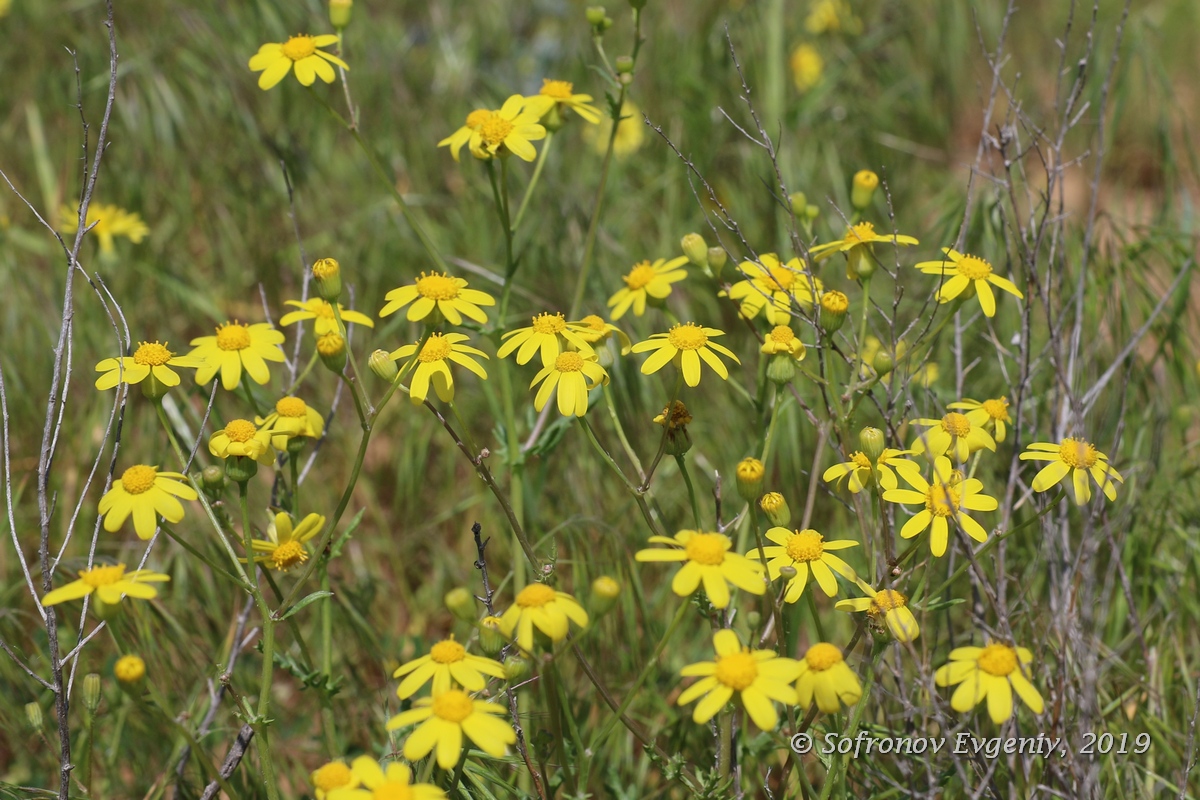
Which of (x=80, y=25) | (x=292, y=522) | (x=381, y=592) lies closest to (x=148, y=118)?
(x=80, y=25)

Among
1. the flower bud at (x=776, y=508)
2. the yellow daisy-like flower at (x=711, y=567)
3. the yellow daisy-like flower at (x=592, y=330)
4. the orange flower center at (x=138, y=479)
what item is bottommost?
the flower bud at (x=776, y=508)

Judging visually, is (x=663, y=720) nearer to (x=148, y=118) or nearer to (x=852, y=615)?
(x=852, y=615)

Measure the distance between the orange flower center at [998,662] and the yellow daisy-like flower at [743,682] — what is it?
0.94ft

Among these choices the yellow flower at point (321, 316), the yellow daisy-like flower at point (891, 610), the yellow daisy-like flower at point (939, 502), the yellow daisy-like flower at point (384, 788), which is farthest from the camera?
the yellow flower at point (321, 316)

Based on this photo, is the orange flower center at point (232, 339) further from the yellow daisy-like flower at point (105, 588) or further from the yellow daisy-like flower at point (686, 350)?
the yellow daisy-like flower at point (686, 350)

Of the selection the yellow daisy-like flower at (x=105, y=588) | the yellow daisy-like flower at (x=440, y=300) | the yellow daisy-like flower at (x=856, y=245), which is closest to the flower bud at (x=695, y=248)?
the yellow daisy-like flower at (x=856, y=245)

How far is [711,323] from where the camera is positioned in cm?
330

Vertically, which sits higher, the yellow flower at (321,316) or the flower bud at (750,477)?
the yellow flower at (321,316)

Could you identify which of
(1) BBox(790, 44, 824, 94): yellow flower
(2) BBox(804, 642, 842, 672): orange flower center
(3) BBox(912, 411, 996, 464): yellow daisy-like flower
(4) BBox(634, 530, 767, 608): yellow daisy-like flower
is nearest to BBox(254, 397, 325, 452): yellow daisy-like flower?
(4) BBox(634, 530, 767, 608): yellow daisy-like flower

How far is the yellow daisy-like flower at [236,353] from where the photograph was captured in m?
1.73

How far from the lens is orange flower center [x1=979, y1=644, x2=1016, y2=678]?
1394 millimetres

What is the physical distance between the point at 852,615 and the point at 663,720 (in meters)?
Answer: 0.56

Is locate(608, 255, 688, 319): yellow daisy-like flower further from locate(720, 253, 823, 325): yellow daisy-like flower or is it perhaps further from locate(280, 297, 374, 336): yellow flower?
locate(280, 297, 374, 336): yellow flower

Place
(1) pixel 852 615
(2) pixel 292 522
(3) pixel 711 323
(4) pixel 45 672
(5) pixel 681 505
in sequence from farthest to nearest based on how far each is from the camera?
(3) pixel 711 323
(5) pixel 681 505
(1) pixel 852 615
(4) pixel 45 672
(2) pixel 292 522
